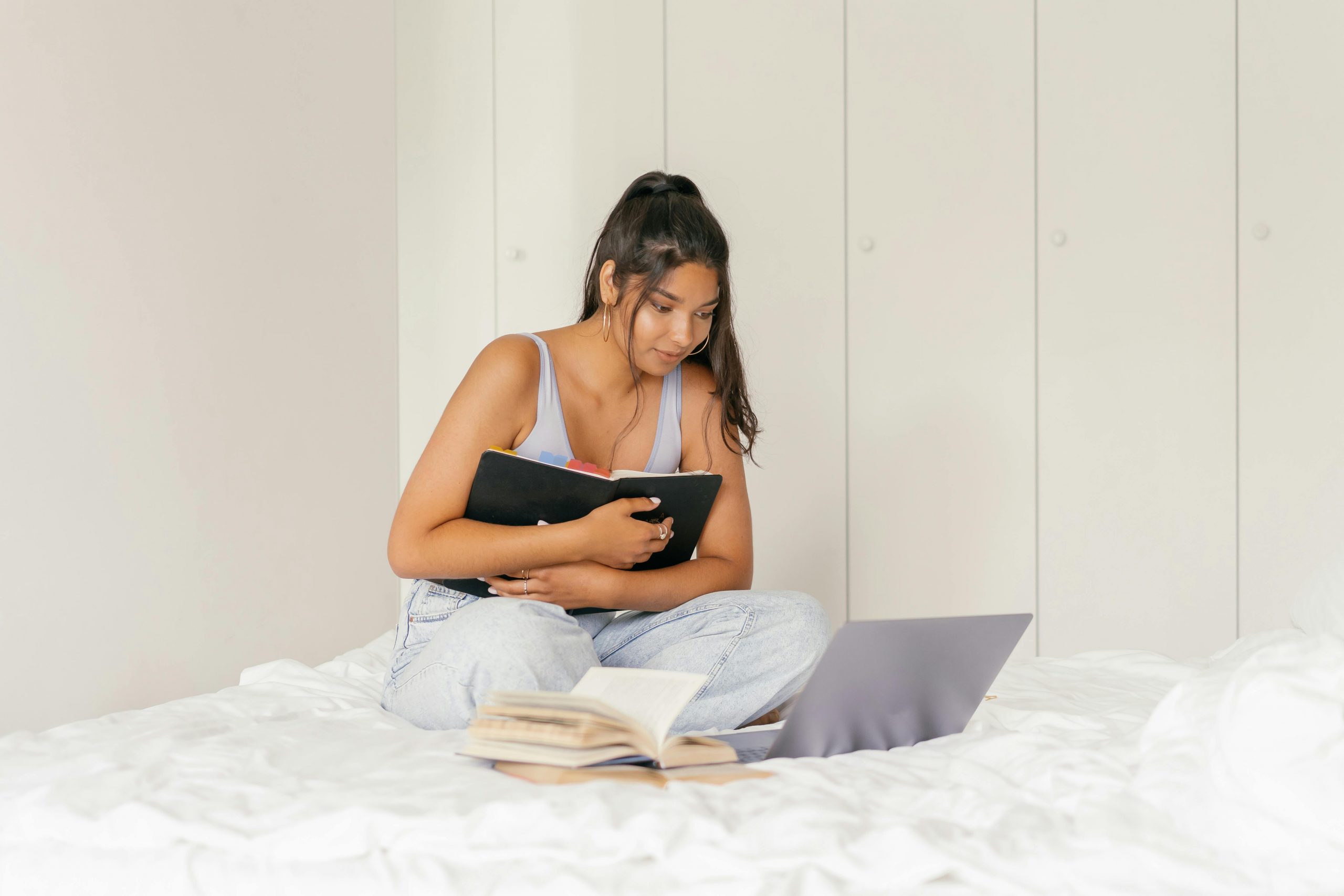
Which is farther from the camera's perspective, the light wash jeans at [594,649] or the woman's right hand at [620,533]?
the woman's right hand at [620,533]

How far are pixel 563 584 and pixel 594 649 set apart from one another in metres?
0.11

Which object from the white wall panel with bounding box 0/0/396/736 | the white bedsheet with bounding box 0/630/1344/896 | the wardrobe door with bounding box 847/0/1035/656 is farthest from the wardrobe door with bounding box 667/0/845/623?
the white bedsheet with bounding box 0/630/1344/896

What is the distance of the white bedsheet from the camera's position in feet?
2.31

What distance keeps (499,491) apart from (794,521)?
1.48 metres

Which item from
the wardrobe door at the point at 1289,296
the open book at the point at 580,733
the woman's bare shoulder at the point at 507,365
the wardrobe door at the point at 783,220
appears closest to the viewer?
the open book at the point at 580,733

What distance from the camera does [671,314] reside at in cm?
148

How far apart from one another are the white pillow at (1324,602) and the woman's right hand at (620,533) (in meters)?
0.80

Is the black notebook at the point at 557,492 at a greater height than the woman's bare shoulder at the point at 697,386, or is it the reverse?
the woman's bare shoulder at the point at 697,386

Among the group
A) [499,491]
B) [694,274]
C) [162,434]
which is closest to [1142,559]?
[694,274]

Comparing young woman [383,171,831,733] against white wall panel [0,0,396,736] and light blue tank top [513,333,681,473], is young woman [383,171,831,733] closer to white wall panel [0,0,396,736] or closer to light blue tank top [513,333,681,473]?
light blue tank top [513,333,681,473]

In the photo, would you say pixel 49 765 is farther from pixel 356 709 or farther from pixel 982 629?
pixel 982 629

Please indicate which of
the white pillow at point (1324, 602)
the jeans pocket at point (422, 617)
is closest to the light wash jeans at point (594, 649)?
the jeans pocket at point (422, 617)

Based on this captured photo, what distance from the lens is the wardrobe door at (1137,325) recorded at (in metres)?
2.56

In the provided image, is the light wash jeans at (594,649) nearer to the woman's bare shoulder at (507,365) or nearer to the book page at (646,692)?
the book page at (646,692)
